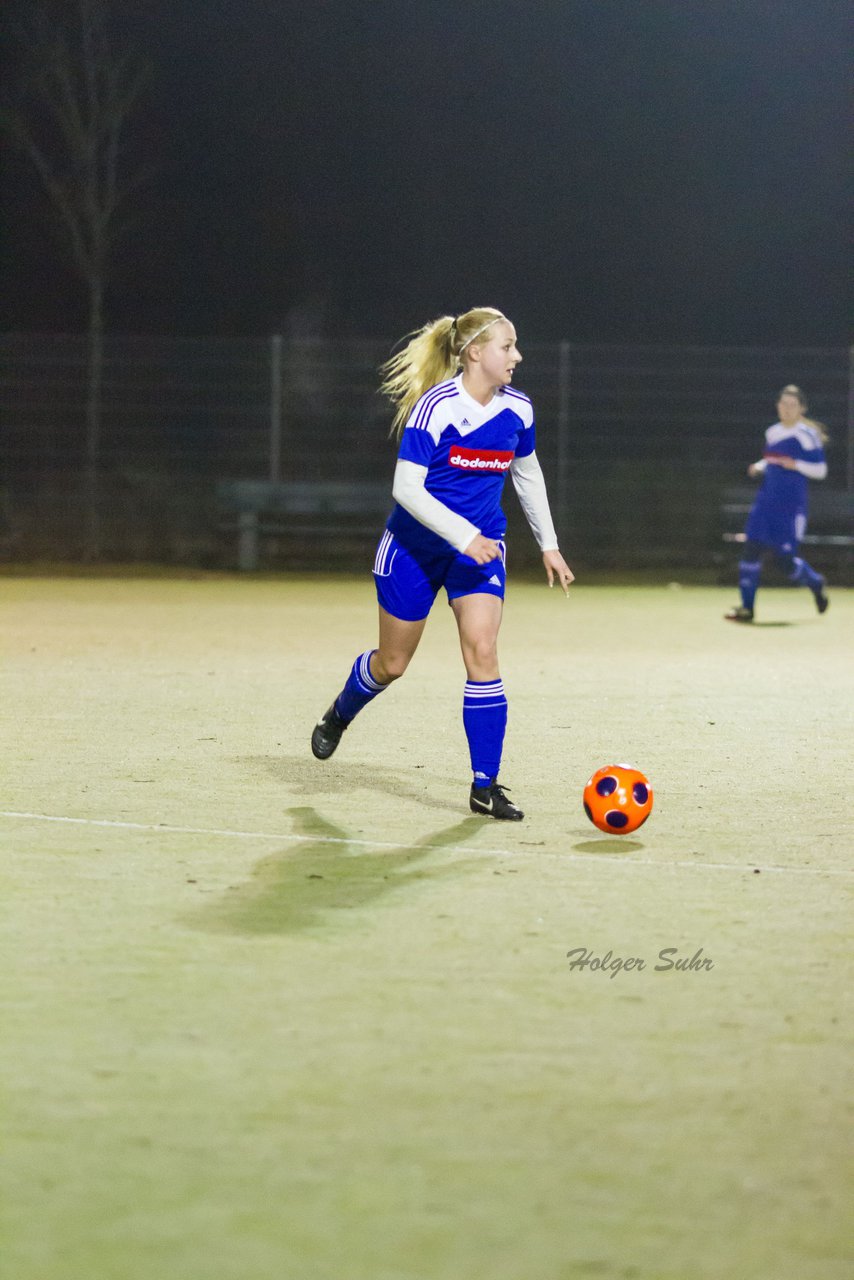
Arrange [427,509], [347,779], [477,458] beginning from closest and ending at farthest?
[427,509] < [477,458] < [347,779]

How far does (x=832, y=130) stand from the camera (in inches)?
1348

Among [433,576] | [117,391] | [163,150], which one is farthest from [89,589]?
[163,150]

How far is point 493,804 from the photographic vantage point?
725 cm

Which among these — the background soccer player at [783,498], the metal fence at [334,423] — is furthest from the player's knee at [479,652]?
the metal fence at [334,423]

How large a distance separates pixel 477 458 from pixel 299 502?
50.5 ft

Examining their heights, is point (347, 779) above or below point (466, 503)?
below

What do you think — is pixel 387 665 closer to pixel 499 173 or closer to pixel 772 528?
pixel 772 528

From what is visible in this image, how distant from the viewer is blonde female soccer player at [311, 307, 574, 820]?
23.5 ft

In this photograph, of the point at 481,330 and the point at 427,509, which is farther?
the point at 481,330

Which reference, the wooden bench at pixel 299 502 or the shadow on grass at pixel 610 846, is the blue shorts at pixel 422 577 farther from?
the wooden bench at pixel 299 502

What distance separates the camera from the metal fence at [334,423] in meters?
22.3

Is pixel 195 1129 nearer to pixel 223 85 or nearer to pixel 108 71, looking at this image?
pixel 108 71

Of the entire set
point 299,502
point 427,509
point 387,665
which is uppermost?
point 427,509

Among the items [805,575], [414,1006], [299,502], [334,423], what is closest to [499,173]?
[334,423]
